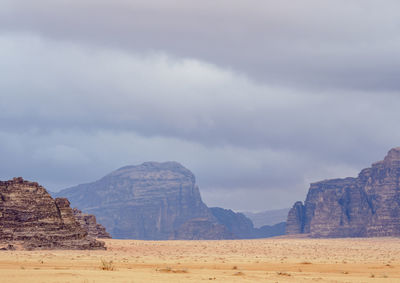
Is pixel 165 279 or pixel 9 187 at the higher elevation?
pixel 9 187

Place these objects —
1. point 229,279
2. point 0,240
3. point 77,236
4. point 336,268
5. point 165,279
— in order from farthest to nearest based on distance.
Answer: point 77,236
point 0,240
point 336,268
point 229,279
point 165,279

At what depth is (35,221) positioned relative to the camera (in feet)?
268

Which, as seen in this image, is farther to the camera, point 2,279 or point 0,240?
point 0,240

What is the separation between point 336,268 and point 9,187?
145ft

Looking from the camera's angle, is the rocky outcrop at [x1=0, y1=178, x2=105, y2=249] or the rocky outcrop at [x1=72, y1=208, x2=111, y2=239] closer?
the rocky outcrop at [x1=0, y1=178, x2=105, y2=249]

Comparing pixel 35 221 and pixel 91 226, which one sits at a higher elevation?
pixel 91 226

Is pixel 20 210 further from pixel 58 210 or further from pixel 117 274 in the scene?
pixel 117 274

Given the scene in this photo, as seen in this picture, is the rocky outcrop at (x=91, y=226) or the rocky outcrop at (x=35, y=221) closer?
the rocky outcrop at (x=35, y=221)

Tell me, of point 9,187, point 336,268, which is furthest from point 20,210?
point 336,268

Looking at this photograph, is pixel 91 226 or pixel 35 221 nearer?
pixel 35 221

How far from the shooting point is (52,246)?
80188 millimetres

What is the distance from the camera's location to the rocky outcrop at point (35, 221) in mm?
79688

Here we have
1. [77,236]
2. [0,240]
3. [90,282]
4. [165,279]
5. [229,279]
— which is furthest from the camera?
[77,236]

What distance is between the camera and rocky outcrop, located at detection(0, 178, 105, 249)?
79.7m
